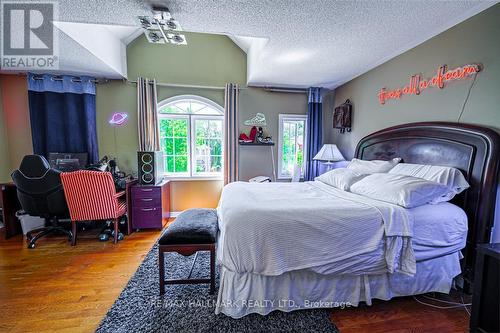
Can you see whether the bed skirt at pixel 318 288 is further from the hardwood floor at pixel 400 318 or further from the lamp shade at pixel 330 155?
the lamp shade at pixel 330 155

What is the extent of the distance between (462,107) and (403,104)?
2.08ft

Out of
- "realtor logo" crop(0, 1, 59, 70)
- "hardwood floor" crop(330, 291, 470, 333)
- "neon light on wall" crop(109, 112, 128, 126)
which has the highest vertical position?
"realtor logo" crop(0, 1, 59, 70)

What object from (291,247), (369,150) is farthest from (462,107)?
(291,247)

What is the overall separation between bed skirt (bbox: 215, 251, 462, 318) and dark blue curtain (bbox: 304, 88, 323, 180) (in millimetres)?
2314

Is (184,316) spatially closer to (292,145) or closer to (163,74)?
(292,145)

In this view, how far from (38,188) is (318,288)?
130 inches

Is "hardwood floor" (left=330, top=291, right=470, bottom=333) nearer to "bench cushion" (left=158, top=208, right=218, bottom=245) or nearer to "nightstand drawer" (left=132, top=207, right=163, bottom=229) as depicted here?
"bench cushion" (left=158, top=208, right=218, bottom=245)

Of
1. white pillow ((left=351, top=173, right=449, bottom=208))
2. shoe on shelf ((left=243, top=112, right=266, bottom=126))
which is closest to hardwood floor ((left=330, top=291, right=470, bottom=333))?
white pillow ((left=351, top=173, right=449, bottom=208))

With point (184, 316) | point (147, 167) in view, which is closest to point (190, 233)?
point (184, 316)

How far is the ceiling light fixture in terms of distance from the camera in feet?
5.93

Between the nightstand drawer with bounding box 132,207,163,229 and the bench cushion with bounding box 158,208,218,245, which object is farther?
the nightstand drawer with bounding box 132,207,163,229

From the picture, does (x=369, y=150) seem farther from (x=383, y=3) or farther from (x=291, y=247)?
(x=291, y=247)

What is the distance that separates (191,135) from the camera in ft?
12.5

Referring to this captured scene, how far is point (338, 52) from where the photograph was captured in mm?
2516
